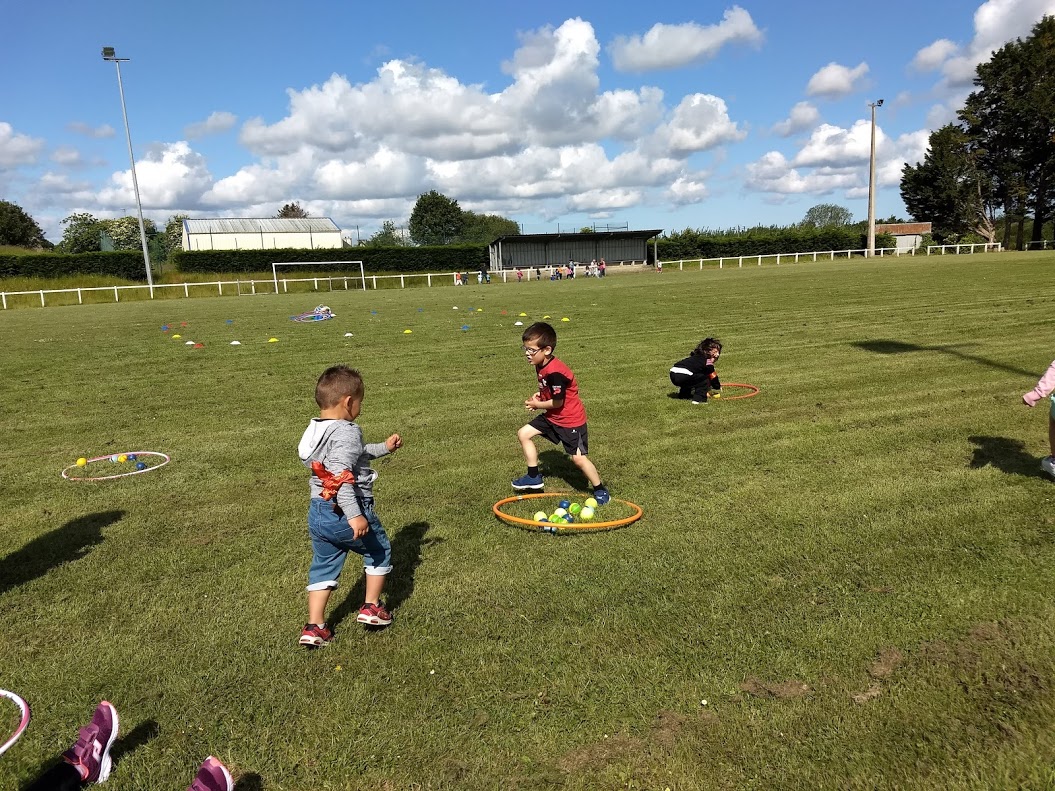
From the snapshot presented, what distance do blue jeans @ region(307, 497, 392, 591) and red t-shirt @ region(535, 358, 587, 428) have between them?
86.6 inches

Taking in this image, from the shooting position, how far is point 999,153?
67438mm

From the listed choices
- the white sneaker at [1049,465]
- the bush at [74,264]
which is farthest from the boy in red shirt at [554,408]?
the bush at [74,264]

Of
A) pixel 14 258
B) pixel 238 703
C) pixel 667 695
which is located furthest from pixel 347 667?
pixel 14 258

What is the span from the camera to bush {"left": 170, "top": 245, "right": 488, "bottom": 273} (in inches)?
2189

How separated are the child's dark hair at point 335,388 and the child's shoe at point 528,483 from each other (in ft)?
8.10

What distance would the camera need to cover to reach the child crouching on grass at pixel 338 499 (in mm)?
3625

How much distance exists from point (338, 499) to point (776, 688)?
2.31 metres

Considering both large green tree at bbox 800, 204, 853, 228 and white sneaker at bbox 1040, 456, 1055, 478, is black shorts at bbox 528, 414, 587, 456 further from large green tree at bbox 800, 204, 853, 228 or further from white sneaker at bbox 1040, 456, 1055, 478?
large green tree at bbox 800, 204, 853, 228

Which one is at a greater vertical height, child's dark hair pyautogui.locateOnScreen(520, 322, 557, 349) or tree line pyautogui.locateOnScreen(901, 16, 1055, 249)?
tree line pyautogui.locateOnScreen(901, 16, 1055, 249)

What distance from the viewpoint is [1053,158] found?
207 feet

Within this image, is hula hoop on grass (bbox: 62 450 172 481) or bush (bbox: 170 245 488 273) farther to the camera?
bush (bbox: 170 245 488 273)

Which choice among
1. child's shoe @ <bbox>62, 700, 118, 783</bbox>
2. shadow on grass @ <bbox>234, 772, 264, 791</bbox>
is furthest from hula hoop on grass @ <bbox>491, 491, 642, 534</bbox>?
child's shoe @ <bbox>62, 700, 118, 783</bbox>

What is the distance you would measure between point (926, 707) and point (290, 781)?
272 centimetres

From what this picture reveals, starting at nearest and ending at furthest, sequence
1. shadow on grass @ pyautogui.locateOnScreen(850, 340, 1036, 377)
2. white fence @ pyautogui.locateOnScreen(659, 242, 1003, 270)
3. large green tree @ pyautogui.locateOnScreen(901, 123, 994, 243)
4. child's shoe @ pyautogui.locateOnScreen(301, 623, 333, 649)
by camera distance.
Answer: child's shoe @ pyautogui.locateOnScreen(301, 623, 333, 649)
shadow on grass @ pyautogui.locateOnScreen(850, 340, 1036, 377)
white fence @ pyautogui.locateOnScreen(659, 242, 1003, 270)
large green tree @ pyautogui.locateOnScreen(901, 123, 994, 243)
